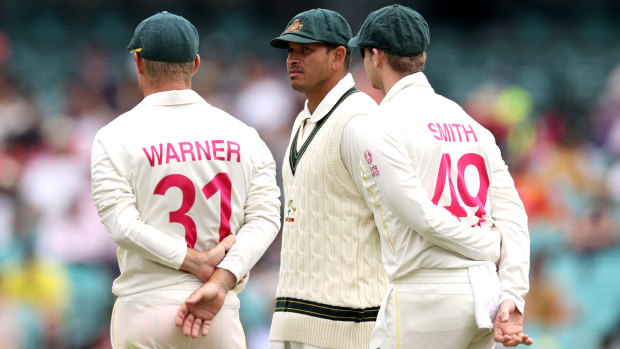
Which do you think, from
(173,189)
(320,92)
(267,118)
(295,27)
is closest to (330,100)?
(320,92)

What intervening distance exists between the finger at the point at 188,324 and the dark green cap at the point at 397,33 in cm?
136

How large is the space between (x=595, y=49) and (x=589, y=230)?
684cm

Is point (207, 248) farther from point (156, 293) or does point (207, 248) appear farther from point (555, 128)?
point (555, 128)

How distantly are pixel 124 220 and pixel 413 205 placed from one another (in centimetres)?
113

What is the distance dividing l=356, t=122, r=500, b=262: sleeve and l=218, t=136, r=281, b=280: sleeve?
1.66ft

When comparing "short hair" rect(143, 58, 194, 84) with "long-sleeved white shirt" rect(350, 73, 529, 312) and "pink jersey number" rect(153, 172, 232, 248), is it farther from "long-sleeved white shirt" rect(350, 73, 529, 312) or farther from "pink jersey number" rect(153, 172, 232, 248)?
"long-sleeved white shirt" rect(350, 73, 529, 312)

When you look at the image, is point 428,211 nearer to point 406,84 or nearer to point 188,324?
point 406,84

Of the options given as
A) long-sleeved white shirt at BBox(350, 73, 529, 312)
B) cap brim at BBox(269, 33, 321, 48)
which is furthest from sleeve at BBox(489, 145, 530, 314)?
cap brim at BBox(269, 33, 321, 48)

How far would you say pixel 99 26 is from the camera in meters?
16.7

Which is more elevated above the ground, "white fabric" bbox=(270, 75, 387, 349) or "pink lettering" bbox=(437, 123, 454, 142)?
"pink lettering" bbox=(437, 123, 454, 142)

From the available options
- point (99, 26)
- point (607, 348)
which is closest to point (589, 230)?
point (607, 348)

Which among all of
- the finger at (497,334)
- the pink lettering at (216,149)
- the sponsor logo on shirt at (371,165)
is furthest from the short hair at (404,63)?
the finger at (497,334)

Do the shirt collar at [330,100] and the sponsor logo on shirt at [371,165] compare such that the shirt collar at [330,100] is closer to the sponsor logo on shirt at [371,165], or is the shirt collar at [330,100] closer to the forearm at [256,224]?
the forearm at [256,224]

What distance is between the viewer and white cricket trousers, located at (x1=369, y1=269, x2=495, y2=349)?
3.96 metres
